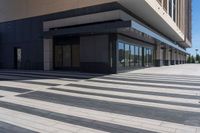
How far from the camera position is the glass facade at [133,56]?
22380 mm

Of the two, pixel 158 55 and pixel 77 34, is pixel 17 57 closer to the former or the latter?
pixel 77 34

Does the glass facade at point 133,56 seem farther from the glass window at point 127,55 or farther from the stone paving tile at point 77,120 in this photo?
the stone paving tile at point 77,120

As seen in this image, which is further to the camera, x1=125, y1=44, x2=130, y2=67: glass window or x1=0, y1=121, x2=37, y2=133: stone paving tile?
x1=125, y1=44, x2=130, y2=67: glass window

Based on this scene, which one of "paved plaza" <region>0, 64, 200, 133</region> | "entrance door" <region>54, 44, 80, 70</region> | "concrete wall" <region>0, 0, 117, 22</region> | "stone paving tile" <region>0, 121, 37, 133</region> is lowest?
"stone paving tile" <region>0, 121, 37, 133</region>

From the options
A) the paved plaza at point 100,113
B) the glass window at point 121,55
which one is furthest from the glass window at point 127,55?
the paved plaza at point 100,113

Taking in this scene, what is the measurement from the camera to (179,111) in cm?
717

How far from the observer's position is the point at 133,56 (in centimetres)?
2638

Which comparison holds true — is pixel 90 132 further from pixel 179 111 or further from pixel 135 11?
pixel 135 11

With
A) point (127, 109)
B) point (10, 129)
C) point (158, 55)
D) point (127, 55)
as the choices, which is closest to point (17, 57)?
point (127, 55)

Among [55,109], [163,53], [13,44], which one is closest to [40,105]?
[55,109]

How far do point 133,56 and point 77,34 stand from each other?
737 centimetres

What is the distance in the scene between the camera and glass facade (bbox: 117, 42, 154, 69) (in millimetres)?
22380

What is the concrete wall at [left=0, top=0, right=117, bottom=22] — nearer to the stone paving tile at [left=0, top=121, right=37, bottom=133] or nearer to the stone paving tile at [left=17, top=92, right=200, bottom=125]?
the stone paving tile at [left=17, top=92, right=200, bottom=125]

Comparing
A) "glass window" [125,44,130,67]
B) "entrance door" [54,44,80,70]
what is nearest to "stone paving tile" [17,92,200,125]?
"entrance door" [54,44,80,70]
